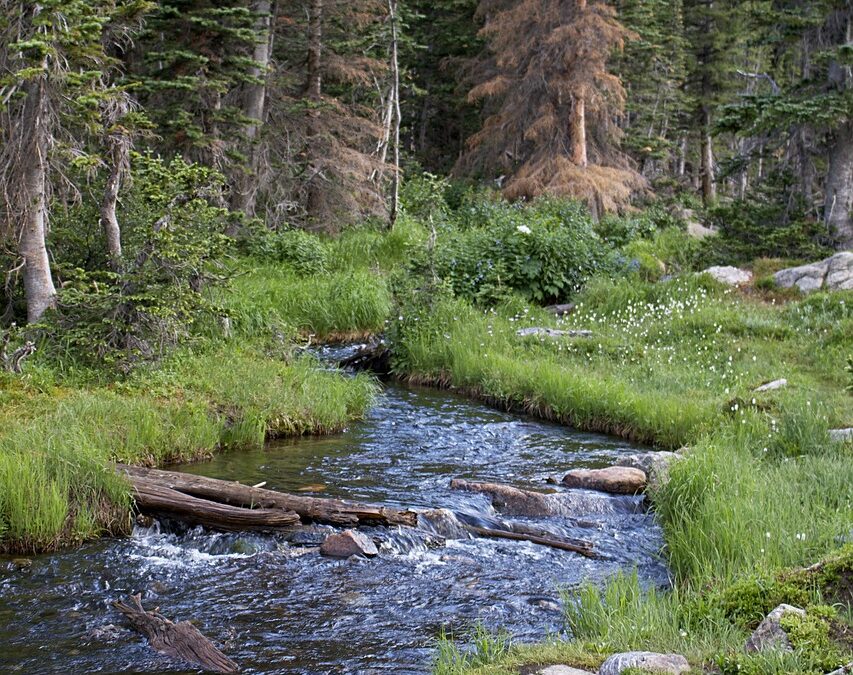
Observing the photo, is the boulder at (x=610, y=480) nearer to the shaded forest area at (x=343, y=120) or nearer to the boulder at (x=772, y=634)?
the boulder at (x=772, y=634)

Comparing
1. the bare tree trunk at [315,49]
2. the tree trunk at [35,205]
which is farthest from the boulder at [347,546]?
the bare tree trunk at [315,49]

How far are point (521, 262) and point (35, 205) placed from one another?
9.57 meters

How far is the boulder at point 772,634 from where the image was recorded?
173 inches

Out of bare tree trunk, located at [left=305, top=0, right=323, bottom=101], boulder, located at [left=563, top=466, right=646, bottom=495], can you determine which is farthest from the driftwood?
bare tree trunk, located at [left=305, top=0, right=323, bottom=101]

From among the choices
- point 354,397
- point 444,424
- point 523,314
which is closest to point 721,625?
point 444,424

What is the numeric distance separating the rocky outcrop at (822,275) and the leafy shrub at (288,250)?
9178mm

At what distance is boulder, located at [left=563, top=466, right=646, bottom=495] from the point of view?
8.87 m

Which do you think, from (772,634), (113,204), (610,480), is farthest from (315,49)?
(772,634)

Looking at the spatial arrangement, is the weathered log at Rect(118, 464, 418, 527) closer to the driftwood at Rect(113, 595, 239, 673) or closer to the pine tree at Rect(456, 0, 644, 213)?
the driftwood at Rect(113, 595, 239, 673)

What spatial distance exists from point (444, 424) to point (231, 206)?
35.0 ft

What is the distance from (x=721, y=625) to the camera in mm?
5027

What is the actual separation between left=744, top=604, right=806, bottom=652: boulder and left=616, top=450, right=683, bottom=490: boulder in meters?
3.49

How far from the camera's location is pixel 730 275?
17.2 meters

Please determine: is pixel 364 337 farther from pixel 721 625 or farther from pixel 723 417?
pixel 721 625
